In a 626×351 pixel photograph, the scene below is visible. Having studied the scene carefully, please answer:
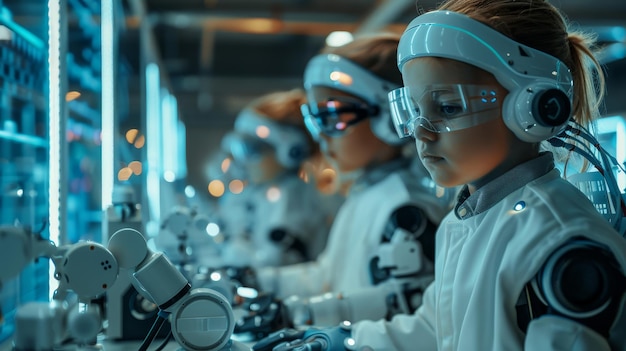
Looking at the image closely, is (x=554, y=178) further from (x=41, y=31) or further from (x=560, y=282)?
(x=41, y=31)

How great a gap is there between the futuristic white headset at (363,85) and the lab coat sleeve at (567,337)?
3.73ft

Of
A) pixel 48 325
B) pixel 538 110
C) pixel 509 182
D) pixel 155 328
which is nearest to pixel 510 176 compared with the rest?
pixel 509 182

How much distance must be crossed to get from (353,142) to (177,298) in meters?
1.19

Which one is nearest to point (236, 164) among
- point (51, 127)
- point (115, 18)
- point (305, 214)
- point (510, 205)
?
point (305, 214)

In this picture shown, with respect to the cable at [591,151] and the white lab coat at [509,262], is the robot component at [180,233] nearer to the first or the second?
the white lab coat at [509,262]

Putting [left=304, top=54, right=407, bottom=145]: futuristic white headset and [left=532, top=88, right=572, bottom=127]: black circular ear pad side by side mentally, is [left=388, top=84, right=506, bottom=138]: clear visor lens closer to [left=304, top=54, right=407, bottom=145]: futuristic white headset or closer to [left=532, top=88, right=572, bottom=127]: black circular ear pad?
[left=532, top=88, right=572, bottom=127]: black circular ear pad

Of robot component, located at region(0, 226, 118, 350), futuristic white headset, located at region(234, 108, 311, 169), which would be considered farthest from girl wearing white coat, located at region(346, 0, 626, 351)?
futuristic white headset, located at region(234, 108, 311, 169)

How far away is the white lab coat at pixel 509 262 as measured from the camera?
997 mm

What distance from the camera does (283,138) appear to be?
142 inches

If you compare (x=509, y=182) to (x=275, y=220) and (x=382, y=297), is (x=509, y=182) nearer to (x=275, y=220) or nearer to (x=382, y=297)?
(x=382, y=297)

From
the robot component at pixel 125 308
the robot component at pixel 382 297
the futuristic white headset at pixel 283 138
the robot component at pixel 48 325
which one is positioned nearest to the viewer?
the robot component at pixel 48 325

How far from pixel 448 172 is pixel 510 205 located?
0.40 ft

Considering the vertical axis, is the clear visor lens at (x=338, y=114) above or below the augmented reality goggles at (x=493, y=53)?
above

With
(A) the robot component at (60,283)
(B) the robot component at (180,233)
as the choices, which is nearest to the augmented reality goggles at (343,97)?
(B) the robot component at (180,233)
